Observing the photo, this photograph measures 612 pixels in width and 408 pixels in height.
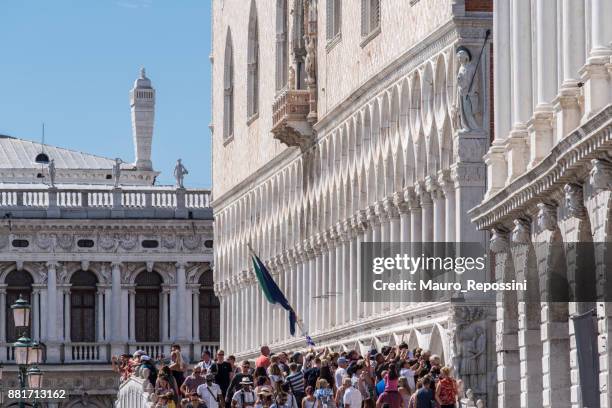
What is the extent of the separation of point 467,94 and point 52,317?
51.2m

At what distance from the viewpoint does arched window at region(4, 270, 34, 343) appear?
95.7 metres

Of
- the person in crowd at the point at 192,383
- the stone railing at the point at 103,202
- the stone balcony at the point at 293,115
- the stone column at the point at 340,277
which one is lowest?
the person in crowd at the point at 192,383

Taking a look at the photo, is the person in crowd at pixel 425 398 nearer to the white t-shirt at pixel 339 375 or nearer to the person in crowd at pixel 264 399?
the person in crowd at pixel 264 399

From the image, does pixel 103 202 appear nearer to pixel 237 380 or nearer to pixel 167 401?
pixel 237 380

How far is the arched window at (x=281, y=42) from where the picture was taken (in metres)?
69.1

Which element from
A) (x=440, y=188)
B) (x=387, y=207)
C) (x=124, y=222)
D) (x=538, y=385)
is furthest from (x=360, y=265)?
(x=124, y=222)

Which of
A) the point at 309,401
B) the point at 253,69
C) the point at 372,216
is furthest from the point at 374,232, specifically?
the point at 253,69

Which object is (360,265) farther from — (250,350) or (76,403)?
(76,403)

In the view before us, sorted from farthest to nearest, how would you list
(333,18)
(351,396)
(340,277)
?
1. (333,18)
2. (340,277)
3. (351,396)

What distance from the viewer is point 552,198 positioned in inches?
1403

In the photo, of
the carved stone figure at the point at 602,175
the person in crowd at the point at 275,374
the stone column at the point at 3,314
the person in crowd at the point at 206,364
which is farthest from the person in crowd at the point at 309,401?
the stone column at the point at 3,314

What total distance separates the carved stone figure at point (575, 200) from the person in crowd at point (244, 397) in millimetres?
9855

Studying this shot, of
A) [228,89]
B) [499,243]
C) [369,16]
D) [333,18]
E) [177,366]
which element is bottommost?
[177,366]

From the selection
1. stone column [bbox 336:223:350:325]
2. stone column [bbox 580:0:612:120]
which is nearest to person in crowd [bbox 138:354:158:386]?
stone column [bbox 336:223:350:325]
